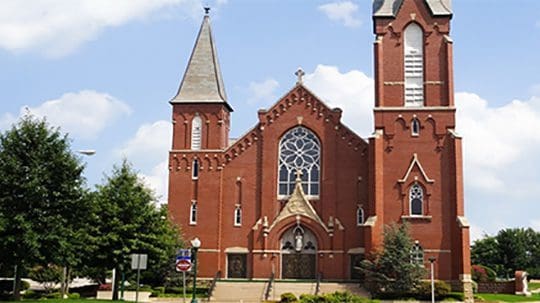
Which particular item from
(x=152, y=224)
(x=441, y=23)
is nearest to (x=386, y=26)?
(x=441, y=23)

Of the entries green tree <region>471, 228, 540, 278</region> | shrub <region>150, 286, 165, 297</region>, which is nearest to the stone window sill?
shrub <region>150, 286, 165, 297</region>

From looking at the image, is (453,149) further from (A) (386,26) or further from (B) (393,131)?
(A) (386,26)

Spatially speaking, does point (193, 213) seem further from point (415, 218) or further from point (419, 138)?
point (419, 138)

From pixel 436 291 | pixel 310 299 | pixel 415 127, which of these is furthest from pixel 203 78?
pixel 310 299

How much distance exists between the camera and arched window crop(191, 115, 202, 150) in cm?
5316

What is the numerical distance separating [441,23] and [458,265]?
53.5ft

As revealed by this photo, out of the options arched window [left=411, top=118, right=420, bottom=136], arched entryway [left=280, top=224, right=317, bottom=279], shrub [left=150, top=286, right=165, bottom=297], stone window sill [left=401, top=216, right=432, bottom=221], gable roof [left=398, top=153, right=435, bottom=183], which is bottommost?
shrub [left=150, top=286, right=165, bottom=297]

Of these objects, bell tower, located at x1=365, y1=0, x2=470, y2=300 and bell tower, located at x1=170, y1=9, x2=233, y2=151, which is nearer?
bell tower, located at x1=365, y1=0, x2=470, y2=300

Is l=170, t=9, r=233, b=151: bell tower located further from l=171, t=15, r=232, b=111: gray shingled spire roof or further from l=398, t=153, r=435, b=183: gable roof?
l=398, t=153, r=435, b=183: gable roof

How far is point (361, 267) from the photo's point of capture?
4775 centimetres

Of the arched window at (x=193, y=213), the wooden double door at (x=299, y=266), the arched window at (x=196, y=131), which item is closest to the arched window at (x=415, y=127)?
the wooden double door at (x=299, y=266)

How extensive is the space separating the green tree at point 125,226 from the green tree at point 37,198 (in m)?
4.85

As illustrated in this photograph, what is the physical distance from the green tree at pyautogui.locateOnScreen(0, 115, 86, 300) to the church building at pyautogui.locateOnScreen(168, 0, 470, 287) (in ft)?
62.4

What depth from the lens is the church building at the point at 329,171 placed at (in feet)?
157
